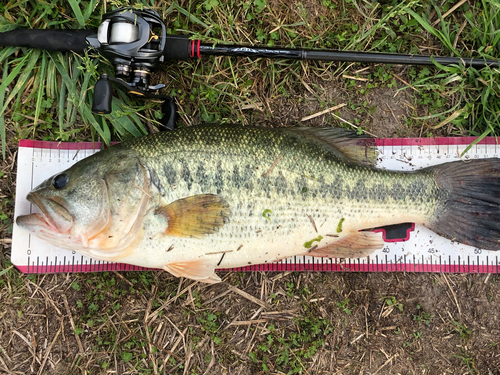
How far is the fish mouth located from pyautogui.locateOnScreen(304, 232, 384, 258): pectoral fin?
1830mm

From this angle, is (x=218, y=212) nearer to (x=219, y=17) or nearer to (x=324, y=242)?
(x=324, y=242)

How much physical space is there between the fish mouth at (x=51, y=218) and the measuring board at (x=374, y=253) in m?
0.64

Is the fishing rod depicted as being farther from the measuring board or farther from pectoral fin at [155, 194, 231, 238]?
pectoral fin at [155, 194, 231, 238]

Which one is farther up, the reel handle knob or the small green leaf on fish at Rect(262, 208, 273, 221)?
the reel handle knob

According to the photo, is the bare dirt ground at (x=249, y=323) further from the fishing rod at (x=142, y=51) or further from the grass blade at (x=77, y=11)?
the grass blade at (x=77, y=11)

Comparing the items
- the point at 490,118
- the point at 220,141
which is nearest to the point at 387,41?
the point at 490,118

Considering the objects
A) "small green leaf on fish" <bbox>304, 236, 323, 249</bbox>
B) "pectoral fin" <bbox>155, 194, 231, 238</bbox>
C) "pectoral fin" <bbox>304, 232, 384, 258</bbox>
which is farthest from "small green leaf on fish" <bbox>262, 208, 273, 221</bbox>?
"pectoral fin" <bbox>304, 232, 384, 258</bbox>

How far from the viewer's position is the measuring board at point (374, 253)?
3018 millimetres

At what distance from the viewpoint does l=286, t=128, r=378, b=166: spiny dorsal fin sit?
285 centimetres

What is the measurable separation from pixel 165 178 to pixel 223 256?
734 millimetres

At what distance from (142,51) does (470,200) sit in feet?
9.65

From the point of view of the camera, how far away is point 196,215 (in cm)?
246

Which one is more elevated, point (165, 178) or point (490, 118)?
point (490, 118)

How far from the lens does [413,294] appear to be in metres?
3.13
